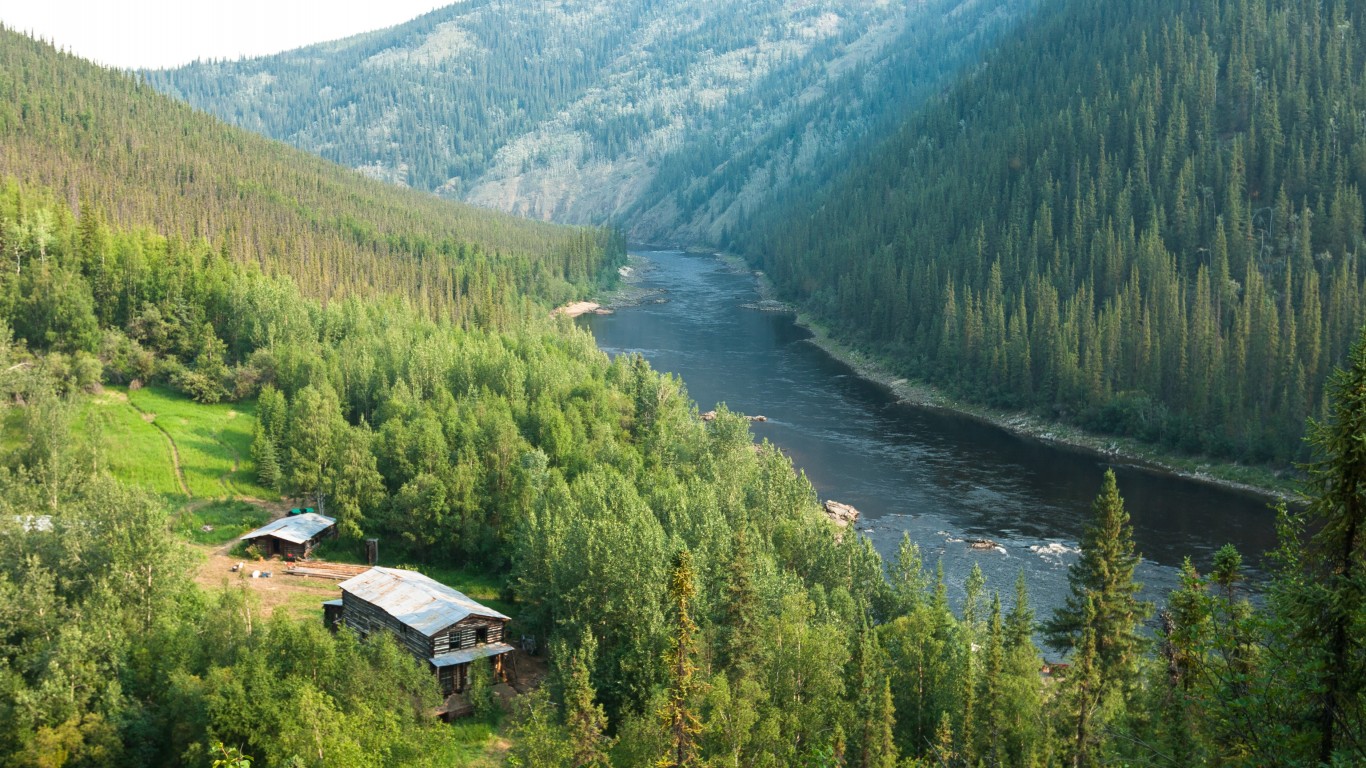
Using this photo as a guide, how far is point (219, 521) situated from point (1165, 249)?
416ft

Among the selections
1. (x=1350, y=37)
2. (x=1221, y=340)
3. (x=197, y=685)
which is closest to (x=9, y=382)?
(x=197, y=685)

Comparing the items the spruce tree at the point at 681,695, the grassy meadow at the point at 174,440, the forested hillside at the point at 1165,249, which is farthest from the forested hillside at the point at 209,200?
the spruce tree at the point at 681,695

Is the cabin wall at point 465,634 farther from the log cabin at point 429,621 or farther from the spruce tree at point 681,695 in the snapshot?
the spruce tree at point 681,695

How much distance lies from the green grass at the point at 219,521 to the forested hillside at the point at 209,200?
40791 millimetres

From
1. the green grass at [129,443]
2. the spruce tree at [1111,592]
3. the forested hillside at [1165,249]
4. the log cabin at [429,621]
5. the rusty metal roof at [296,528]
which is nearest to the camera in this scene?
the spruce tree at [1111,592]

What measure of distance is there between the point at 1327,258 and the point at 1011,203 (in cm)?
5380

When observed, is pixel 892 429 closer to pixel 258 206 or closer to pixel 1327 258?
pixel 1327 258

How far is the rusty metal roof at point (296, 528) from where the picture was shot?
69.7m

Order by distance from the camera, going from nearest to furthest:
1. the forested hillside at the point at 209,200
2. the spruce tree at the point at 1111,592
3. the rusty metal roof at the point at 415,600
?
1. the spruce tree at the point at 1111,592
2. the rusty metal roof at the point at 415,600
3. the forested hillside at the point at 209,200

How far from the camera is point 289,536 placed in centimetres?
6975

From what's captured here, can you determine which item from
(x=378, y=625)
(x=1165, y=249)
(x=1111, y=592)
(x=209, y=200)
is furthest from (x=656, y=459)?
(x=209, y=200)

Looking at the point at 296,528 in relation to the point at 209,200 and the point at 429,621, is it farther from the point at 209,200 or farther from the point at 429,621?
the point at 209,200

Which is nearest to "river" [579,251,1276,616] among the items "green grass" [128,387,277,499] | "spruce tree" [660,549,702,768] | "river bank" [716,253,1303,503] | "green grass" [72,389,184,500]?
"river bank" [716,253,1303,503]

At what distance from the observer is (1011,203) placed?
587 feet
